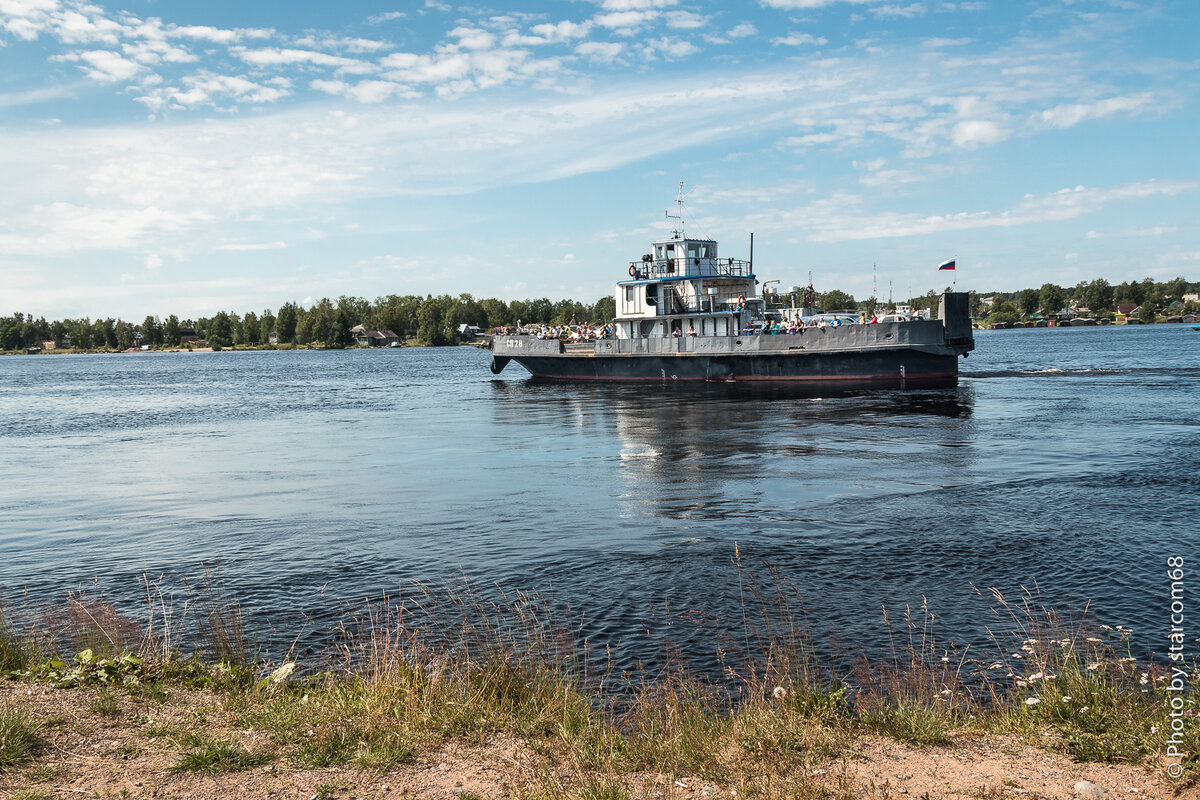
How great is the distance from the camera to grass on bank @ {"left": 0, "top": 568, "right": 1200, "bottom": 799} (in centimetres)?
562

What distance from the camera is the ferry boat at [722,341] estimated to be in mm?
40219

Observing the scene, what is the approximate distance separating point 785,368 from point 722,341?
3.76m

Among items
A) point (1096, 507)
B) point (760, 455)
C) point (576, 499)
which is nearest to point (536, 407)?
point (760, 455)

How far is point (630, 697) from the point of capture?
7.98 m

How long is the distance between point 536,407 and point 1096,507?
27.2 meters

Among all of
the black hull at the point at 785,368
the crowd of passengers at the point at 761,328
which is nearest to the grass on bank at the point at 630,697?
the black hull at the point at 785,368

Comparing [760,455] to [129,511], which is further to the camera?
[760,455]

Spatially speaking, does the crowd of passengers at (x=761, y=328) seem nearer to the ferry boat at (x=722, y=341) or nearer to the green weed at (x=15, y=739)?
the ferry boat at (x=722, y=341)

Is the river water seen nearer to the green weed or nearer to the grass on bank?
the grass on bank

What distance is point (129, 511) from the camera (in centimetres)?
1770

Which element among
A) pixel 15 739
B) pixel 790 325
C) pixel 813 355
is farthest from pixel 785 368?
pixel 15 739

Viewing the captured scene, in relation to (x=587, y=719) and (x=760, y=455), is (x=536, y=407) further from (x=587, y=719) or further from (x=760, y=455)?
(x=587, y=719)

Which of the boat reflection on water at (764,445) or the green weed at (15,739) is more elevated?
the green weed at (15,739)

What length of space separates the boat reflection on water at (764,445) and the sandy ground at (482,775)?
9203 millimetres
